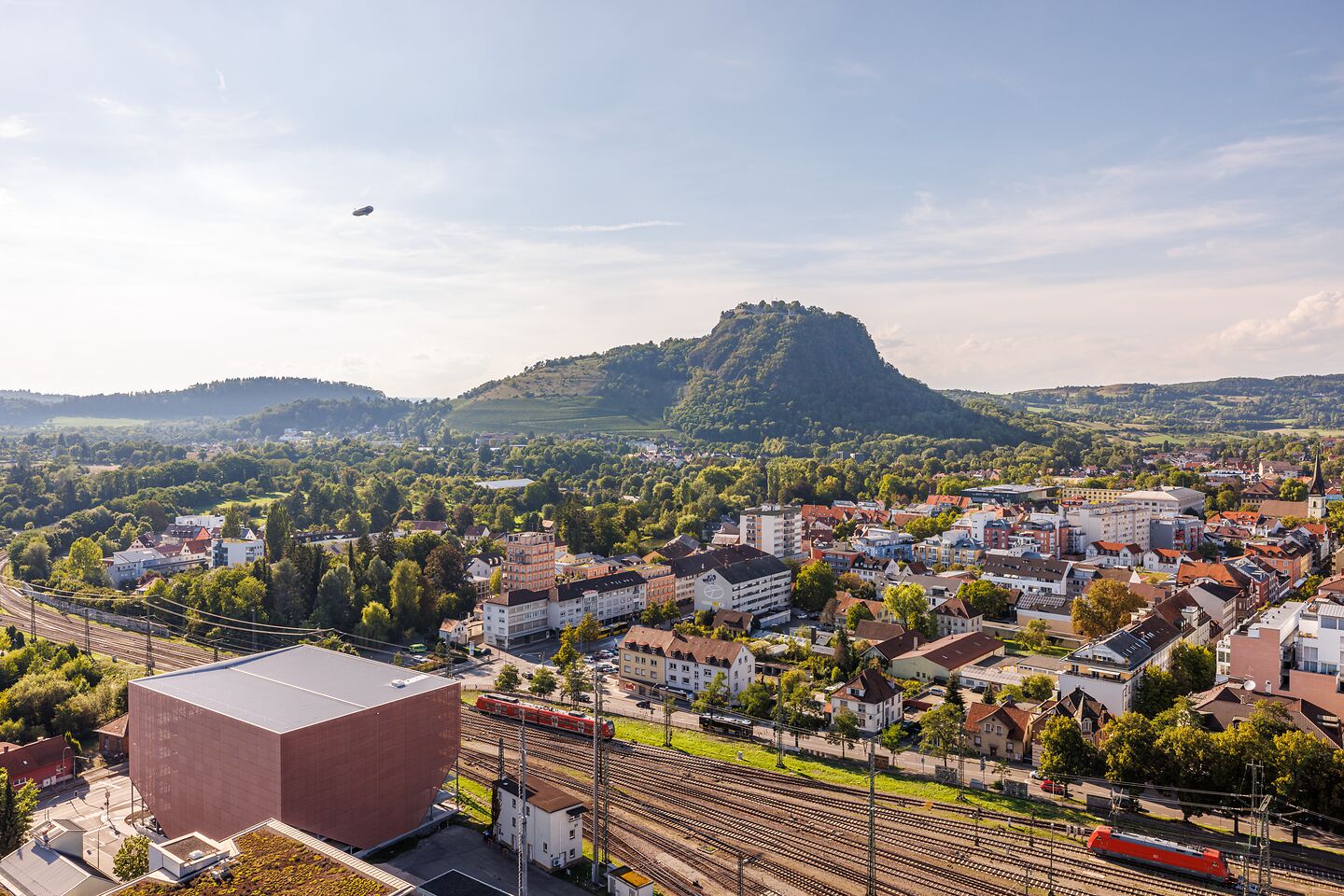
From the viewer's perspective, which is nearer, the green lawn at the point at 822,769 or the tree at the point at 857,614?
the green lawn at the point at 822,769

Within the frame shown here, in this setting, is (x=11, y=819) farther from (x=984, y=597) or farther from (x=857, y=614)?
(x=984, y=597)

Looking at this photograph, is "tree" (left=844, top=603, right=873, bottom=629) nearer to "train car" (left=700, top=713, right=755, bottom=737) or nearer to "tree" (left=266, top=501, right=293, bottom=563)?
"train car" (left=700, top=713, right=755, bottom=737)

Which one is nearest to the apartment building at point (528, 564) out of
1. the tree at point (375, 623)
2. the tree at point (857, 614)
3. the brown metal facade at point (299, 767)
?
the tree at point (375, 623)

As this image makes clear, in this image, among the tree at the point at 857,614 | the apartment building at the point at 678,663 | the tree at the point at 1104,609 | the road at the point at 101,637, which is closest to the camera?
the apartment building at the point at 678,663

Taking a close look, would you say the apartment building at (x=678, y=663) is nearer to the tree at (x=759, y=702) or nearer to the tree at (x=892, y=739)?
the tree at (x=759, y=702)

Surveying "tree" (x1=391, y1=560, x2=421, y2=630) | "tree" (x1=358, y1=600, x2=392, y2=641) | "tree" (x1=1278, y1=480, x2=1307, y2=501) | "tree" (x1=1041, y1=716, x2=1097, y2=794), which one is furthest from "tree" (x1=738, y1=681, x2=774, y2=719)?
"tree" (x1=1278, y1=480, x2=1307, y2=501)

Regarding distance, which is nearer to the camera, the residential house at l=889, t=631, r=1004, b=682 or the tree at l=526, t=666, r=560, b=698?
the tree at l=526, t=666, r=560, b=698

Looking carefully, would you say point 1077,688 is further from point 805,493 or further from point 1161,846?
point 805,493
